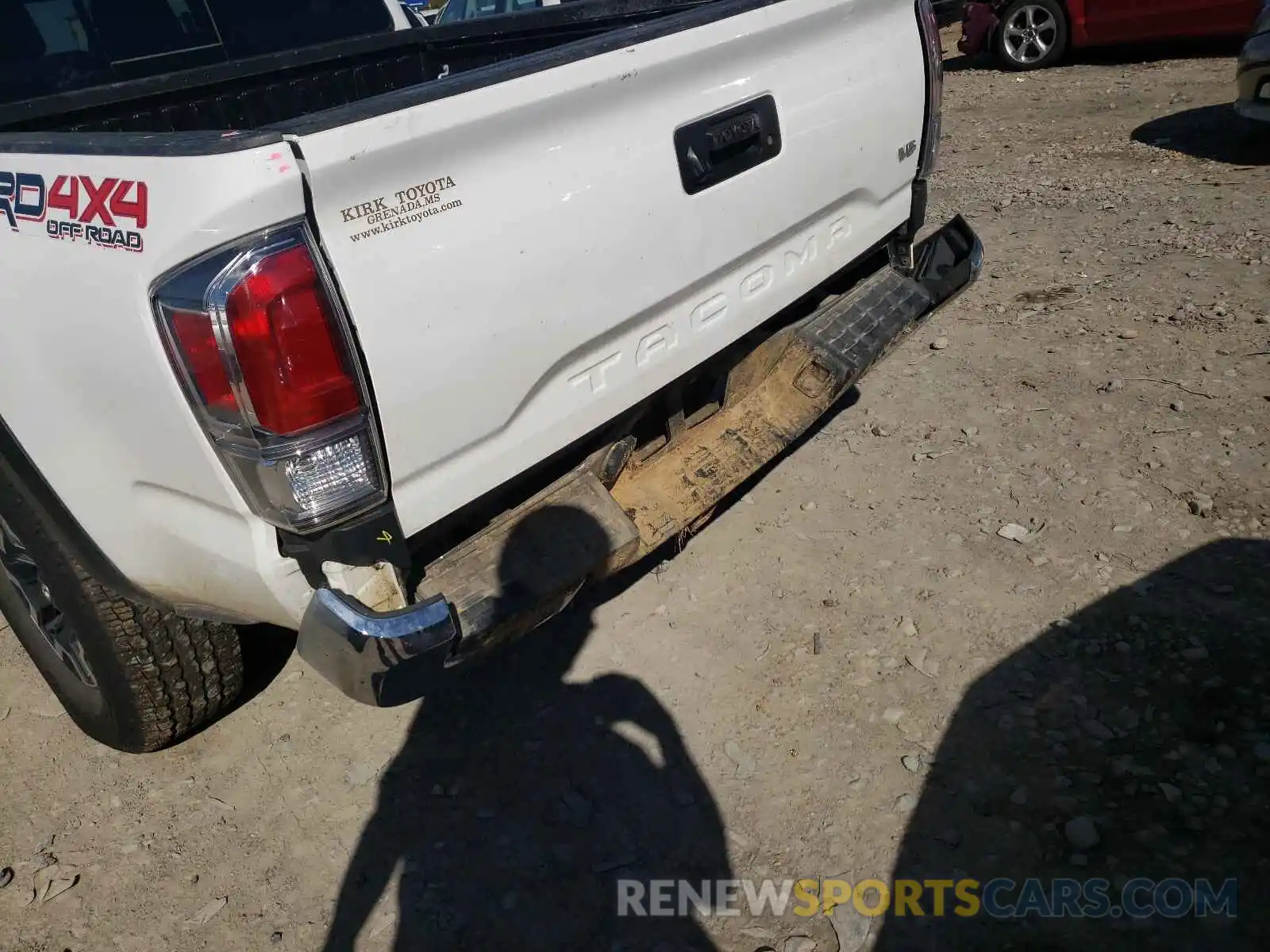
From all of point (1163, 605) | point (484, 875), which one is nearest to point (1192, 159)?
point (1163, 605)

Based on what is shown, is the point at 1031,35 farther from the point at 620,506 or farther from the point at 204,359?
the point at 204,359

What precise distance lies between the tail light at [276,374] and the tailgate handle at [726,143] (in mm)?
972

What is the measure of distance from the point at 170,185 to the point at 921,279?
2507 millimetres

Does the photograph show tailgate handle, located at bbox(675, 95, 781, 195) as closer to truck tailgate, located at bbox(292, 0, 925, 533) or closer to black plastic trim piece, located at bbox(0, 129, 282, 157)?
truck tailgate, located at bbox(292, 0, 925, 533)

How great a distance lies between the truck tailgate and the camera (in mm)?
1780

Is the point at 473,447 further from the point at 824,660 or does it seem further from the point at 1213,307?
the point at 1213,307

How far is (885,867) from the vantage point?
220cm

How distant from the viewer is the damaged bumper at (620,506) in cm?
187

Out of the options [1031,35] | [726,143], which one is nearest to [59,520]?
[726,143]

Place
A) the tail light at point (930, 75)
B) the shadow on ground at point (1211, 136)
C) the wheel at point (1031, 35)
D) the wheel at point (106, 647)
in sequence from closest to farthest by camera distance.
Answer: the wheel at point (106, 647)
the tail light at point (930, 75)
the shadow on ground at point (1211, 136)
the wheel at point (1031, 35)

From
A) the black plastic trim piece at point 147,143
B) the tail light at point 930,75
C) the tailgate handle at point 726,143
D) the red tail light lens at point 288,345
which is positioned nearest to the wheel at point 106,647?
the black plastic trim piece at point 147,143

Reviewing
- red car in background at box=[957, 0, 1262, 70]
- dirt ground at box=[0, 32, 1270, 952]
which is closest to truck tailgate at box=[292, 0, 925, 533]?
dirt ground at box=[0, 32, 1270, 952]

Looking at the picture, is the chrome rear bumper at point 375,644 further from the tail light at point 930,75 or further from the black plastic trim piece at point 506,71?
the tail light at point 930,75

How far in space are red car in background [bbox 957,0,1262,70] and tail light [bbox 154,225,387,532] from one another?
30.3 ft
